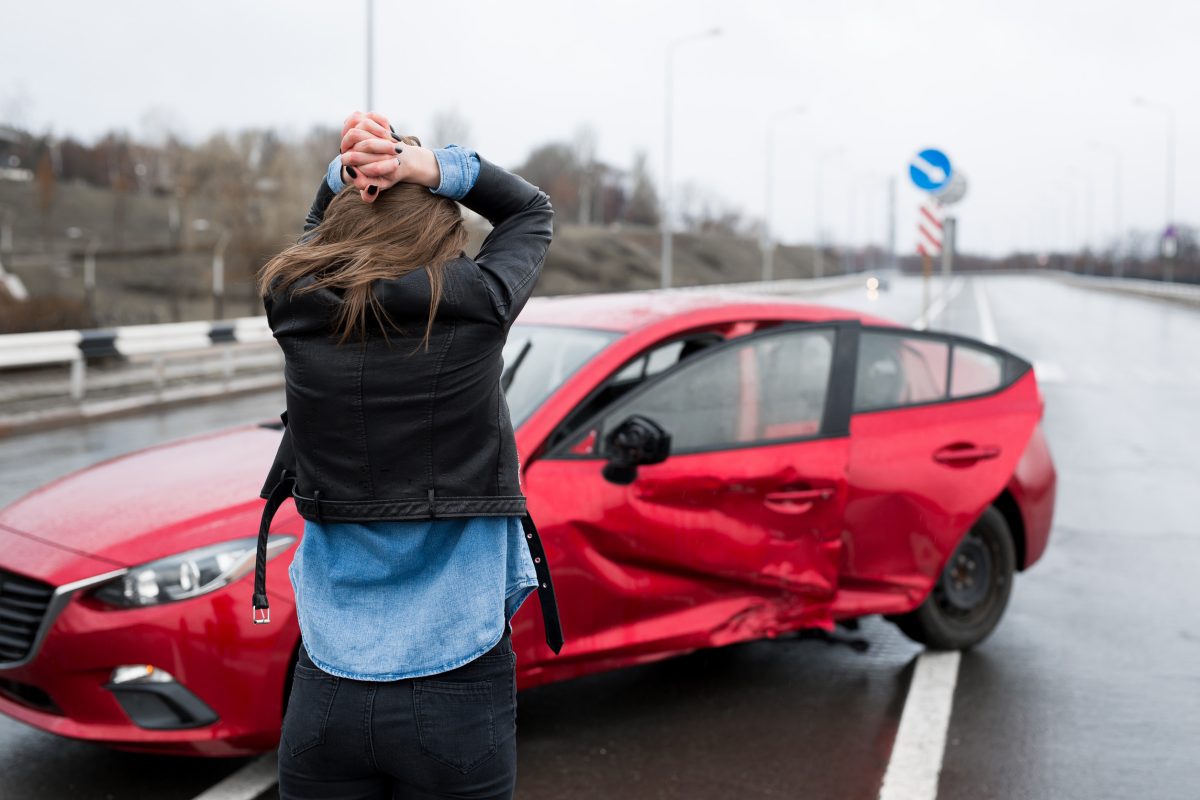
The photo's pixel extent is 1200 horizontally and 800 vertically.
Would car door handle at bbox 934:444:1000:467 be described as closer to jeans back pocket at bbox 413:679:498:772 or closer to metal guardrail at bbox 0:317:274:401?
jeans back pocket at bbox 413:679:498:772

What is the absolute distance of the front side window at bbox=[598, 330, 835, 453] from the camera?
434cm

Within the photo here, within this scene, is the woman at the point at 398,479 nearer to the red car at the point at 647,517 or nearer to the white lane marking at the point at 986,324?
the red car at the point at 647,517

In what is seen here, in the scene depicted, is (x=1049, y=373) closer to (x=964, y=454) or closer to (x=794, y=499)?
(x=964, y=454)

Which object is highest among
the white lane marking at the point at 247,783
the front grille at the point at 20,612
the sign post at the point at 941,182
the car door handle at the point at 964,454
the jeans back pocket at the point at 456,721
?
the sign post at the point at 941,182

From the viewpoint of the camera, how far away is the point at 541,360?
4516 millimetres

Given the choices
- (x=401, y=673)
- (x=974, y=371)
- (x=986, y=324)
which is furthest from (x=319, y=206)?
(x=986, y=324)

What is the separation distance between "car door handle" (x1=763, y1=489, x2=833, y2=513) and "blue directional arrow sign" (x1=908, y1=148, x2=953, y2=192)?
1347 centimetres

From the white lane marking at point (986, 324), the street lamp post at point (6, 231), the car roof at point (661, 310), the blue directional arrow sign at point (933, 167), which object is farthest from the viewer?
the street lamp post at point (6, 231)

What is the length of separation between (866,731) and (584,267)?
93.3 metres

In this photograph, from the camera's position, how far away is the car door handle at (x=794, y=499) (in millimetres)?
4359

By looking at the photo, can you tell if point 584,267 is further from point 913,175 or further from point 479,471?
point 479,471

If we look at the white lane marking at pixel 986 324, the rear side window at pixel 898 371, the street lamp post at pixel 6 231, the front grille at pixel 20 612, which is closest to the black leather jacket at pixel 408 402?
the front grille at pixel 20 612

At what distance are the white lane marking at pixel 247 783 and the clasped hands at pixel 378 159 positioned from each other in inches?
97.7

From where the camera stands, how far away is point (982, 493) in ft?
16.6
